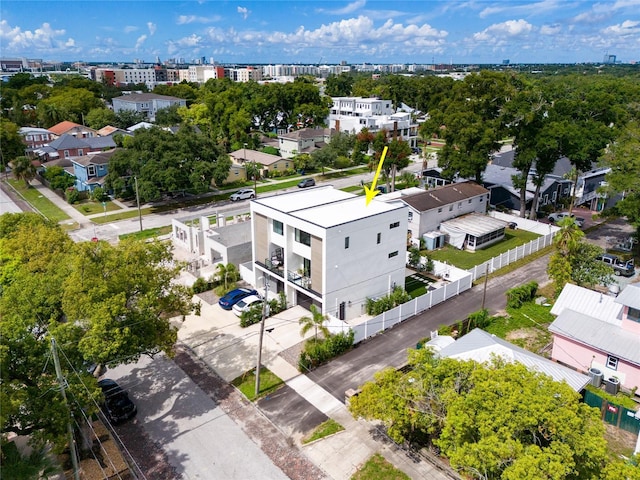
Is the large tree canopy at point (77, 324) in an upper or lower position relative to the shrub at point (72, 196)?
upper

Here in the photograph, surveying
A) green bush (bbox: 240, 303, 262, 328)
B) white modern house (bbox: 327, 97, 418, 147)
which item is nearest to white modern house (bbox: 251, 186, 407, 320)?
green bush (bbox: 240, 303, 262, 328)

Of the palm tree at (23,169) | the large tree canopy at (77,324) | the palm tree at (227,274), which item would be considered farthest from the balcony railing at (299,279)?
the palm tree at (23,169)

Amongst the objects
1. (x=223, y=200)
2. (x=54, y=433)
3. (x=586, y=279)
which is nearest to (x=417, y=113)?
(x=223, y=200)

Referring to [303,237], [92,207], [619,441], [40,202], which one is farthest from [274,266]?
[40,202]

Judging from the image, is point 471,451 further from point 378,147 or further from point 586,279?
point 378,147

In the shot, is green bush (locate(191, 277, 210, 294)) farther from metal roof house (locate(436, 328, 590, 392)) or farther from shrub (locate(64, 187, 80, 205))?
shrub (locate(64, 187, 80, 205))

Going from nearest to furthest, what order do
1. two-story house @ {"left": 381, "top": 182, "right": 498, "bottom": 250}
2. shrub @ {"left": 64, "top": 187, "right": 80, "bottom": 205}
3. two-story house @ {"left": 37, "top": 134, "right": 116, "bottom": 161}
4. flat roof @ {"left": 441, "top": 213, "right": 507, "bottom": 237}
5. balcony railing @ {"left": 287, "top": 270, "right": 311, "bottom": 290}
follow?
1. balcony railing @ {"left": 287, "top": 270, "right": 311, "bottom": 290}
2. flat roof @ {"left": 441, "top": 213, "right": 507, "bottom": 237}
3. two-story house @ {"left": 381, "top": 182, "right": 498, "bottom": 250}
4. shrub @ {"left": 64, "top": 187, "right": 80, "bottom": 205}
5. two-story house @ {"left": 37, "top": 134, "right": 116, "bottom": 161}

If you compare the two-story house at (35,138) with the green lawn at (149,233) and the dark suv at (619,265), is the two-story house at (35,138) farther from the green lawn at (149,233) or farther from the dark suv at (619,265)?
the dark suv at (619,265)
